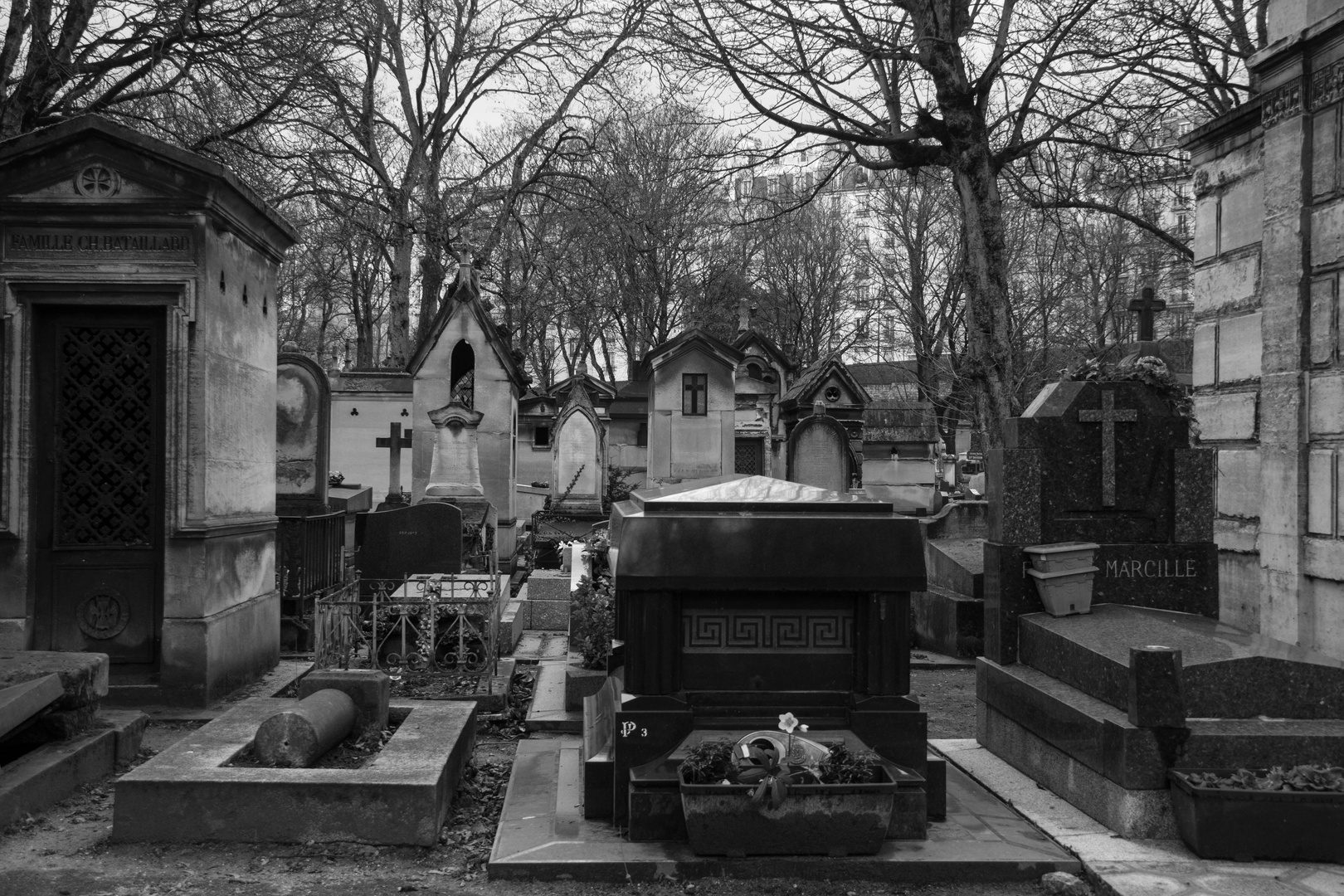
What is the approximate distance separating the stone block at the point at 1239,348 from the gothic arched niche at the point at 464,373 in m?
10.9

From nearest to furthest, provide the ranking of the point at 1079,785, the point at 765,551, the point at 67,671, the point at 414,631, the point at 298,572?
1. the point at 765,551
2. the point at 1079,785
3. the point at 67,671
4. the point at 414,631
5. the point at 298,572

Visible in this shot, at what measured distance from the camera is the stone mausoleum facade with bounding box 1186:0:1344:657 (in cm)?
759

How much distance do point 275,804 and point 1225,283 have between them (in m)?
8.58

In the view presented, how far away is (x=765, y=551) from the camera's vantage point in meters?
4.75

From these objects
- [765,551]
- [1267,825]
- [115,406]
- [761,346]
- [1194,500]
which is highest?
[761,346]

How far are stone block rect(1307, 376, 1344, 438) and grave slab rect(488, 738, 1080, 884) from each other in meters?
4.55

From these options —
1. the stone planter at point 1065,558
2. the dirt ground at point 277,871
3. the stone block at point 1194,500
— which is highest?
the stone block at point 1194,500

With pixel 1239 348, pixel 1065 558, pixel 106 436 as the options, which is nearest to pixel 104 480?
pixel 106 436

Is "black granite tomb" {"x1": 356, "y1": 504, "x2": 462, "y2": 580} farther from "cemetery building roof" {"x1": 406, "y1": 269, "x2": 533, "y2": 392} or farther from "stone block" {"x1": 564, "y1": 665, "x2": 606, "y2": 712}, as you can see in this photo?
"cemetery building roof" {"x1": 406, "y1": 269, "x2": 533, "y2": 392}

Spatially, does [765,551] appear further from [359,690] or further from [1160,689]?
[359,690]

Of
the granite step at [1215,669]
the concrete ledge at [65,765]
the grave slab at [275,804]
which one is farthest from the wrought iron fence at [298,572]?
the granite step at [1215,669]

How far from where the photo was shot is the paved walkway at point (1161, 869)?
159 inches

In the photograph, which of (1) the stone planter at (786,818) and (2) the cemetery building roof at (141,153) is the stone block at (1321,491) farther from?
(2) the cemetery building roof at (141,153)

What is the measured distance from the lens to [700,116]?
14.7m
